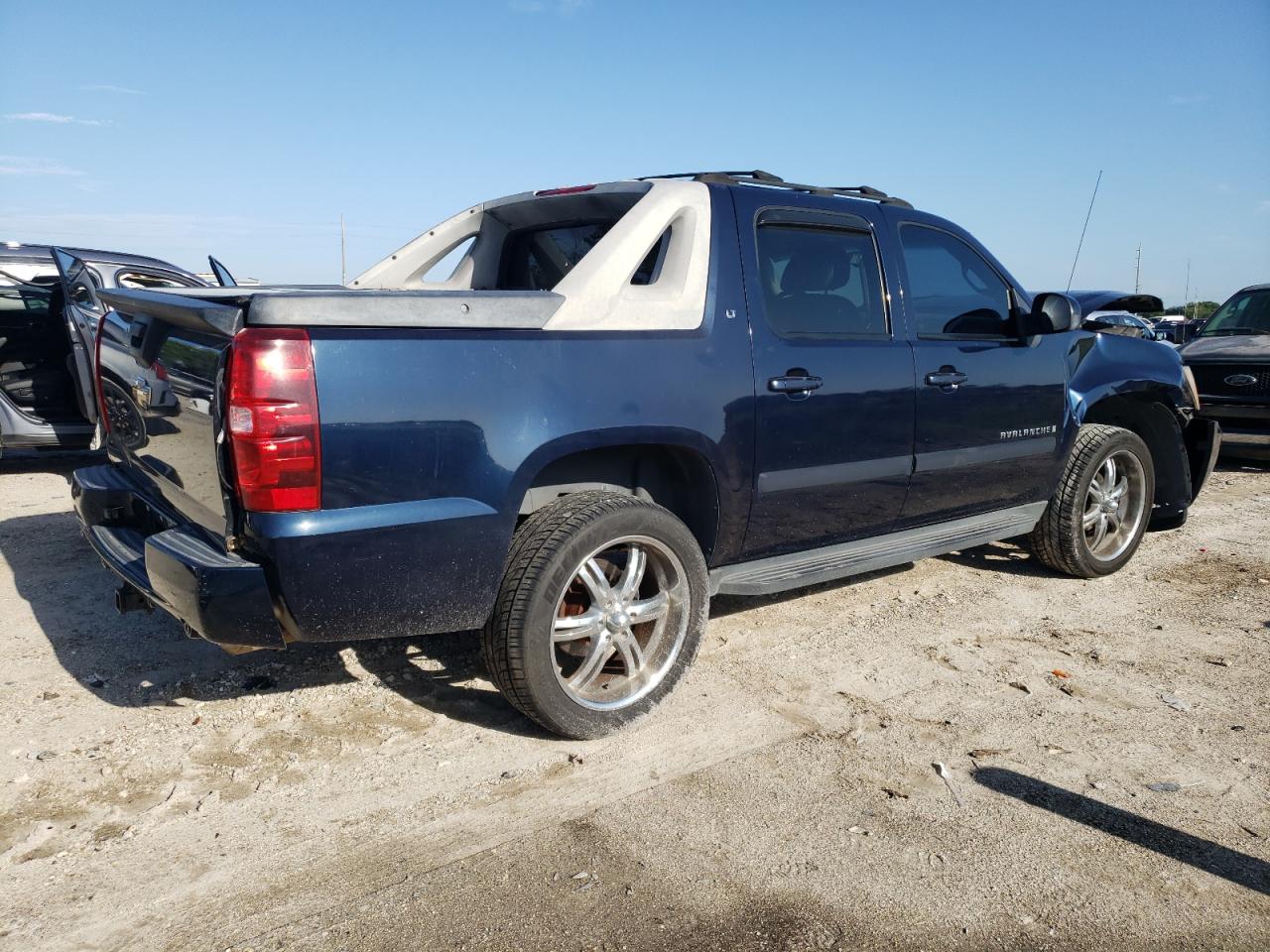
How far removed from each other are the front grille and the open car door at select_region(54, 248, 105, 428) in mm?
9596

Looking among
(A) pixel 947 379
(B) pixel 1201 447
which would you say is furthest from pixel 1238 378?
(A) pixel 947 379

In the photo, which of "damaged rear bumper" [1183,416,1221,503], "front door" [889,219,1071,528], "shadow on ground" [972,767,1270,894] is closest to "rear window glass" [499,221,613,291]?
"front door" [889,219,1071,528]

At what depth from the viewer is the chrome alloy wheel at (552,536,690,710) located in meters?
3.43

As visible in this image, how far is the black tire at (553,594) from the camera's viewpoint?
319 centimetres

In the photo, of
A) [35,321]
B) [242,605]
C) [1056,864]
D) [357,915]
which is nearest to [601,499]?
[242,605]

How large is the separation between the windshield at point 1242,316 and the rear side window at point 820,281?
759 cm

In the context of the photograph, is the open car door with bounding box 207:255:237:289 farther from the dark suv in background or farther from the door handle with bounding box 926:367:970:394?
the dark suv in background

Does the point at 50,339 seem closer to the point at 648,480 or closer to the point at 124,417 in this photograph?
the point at 124,417

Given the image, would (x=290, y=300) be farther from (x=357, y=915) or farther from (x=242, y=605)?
(x=357, y=915)

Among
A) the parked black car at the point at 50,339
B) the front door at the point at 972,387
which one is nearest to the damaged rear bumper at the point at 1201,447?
the front door at the point at 972,387

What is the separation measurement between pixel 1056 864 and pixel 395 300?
245 cm

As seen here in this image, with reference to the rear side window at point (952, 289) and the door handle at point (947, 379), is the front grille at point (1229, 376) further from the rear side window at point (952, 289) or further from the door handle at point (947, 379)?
the door handle at point (947, 379)

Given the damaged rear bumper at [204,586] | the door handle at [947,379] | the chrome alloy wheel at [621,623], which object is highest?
the door handle at [947,379]

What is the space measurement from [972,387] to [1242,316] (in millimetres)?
7558
